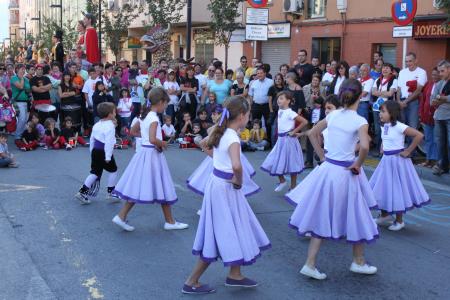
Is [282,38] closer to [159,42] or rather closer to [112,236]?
[159,42]

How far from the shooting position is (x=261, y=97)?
1429 cm

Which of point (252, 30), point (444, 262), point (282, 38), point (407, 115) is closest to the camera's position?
point (444, 262)

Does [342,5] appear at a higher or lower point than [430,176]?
higher

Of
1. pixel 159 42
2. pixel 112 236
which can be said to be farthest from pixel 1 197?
pixel 159 42

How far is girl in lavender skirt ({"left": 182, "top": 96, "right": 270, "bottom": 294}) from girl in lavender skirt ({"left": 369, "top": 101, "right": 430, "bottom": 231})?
2.63 metres

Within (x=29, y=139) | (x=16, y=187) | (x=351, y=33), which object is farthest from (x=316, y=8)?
(x=16, y=187)

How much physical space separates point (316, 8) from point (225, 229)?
1914cm

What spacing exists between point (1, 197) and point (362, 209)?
214 inches

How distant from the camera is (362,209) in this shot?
551 centimetres

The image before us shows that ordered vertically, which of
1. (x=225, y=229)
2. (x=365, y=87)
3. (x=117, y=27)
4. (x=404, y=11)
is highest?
(x=117, y=27)

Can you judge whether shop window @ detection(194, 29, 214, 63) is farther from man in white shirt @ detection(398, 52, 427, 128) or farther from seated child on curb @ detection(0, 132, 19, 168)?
seated child on curb @ detection(0, 132, 19, 168)

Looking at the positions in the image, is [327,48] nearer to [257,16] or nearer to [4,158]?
[257,16]

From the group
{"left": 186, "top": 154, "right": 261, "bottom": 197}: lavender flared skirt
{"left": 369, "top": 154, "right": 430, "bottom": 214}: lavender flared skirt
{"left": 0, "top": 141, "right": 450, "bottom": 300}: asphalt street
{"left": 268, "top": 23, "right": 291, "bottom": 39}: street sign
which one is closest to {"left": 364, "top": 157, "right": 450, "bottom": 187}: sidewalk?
{"left": 0, "top": 141, "right": 450, "bottom": 300}: asphalt street

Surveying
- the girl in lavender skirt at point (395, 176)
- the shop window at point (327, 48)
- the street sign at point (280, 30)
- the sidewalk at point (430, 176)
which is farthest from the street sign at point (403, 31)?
the street sign at point (280, 30)
